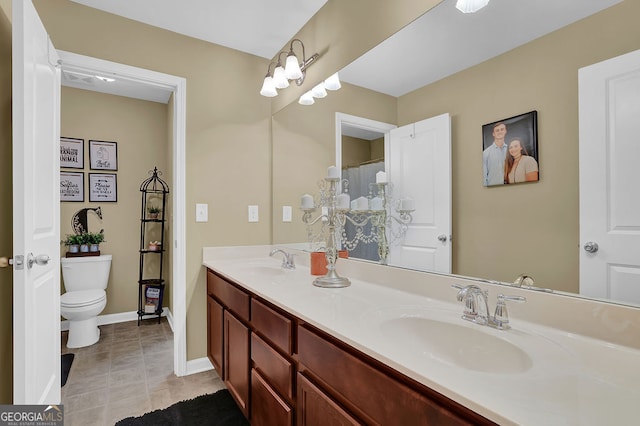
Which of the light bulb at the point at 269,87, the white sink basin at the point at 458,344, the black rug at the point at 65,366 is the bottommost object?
the black rug at the point at 65,366

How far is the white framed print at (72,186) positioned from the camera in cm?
319

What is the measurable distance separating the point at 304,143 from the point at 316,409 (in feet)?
5.64

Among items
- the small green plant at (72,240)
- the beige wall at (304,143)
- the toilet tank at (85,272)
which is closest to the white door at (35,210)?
the beige wall at (304,143)

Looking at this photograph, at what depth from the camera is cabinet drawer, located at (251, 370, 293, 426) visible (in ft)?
3.84

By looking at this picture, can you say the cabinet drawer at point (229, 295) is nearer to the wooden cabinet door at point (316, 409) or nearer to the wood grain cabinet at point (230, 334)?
the wood grain cabinet at point (230, 334)

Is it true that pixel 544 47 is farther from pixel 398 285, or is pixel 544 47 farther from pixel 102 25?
pixel 102 25

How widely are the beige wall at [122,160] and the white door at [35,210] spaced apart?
172 centimetres

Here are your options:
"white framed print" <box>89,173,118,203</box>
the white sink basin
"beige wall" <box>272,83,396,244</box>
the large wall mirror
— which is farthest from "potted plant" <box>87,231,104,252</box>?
the white sink basin

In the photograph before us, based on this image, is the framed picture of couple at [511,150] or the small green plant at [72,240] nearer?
the framed picture of couple at [511,150]

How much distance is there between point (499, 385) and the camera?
23.1 inches

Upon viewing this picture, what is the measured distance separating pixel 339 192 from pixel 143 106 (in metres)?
2.91

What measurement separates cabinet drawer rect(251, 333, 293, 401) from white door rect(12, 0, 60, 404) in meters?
0.92

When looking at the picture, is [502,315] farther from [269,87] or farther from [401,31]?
[269,87]

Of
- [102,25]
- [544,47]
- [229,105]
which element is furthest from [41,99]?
[544,47]
